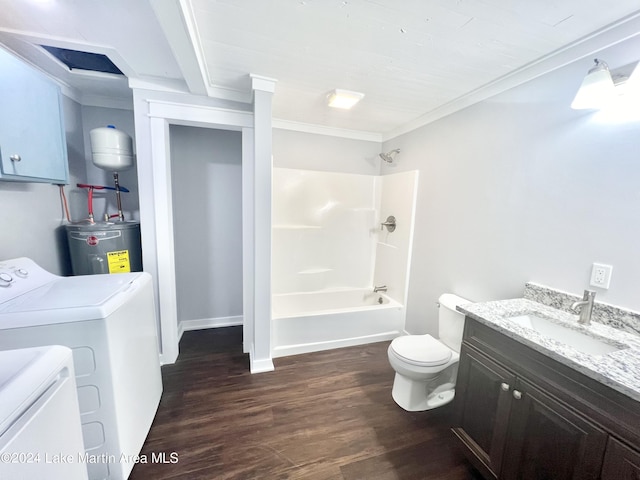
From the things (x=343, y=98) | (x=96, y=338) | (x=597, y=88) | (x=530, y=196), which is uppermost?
(x=343, y=98)

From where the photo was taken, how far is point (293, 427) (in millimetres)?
1620

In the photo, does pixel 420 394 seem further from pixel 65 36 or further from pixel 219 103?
pixel 65 36

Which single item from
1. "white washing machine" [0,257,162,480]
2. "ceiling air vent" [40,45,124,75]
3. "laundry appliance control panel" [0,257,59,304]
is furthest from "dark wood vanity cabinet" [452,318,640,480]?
"ceiling air vent" [40,45,124,75]

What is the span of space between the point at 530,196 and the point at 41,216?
322 cm

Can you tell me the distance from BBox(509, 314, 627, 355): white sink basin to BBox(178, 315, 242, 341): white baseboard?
8.65 feet

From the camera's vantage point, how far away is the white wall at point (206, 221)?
257 centimetres

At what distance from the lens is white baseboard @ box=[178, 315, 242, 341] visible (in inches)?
109

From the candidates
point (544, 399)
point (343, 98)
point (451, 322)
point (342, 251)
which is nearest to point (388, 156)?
point (343, 98)

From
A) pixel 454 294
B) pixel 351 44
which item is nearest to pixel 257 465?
pixel 454 294

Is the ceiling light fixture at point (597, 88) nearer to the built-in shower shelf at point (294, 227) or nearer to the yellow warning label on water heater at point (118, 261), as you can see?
the built-in shower shelf at point (294, 227)

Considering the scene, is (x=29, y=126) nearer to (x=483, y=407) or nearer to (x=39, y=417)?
(x=39, y=417)

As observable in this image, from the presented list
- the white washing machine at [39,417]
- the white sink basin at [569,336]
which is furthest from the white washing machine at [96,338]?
the white sink basin at [569,336]

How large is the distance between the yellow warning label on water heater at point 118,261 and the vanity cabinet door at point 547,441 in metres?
2.58

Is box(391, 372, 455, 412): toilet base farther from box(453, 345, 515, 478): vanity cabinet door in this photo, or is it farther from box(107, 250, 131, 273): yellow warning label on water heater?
box(107, 250, 131, 273): yellow warning label on water heater
